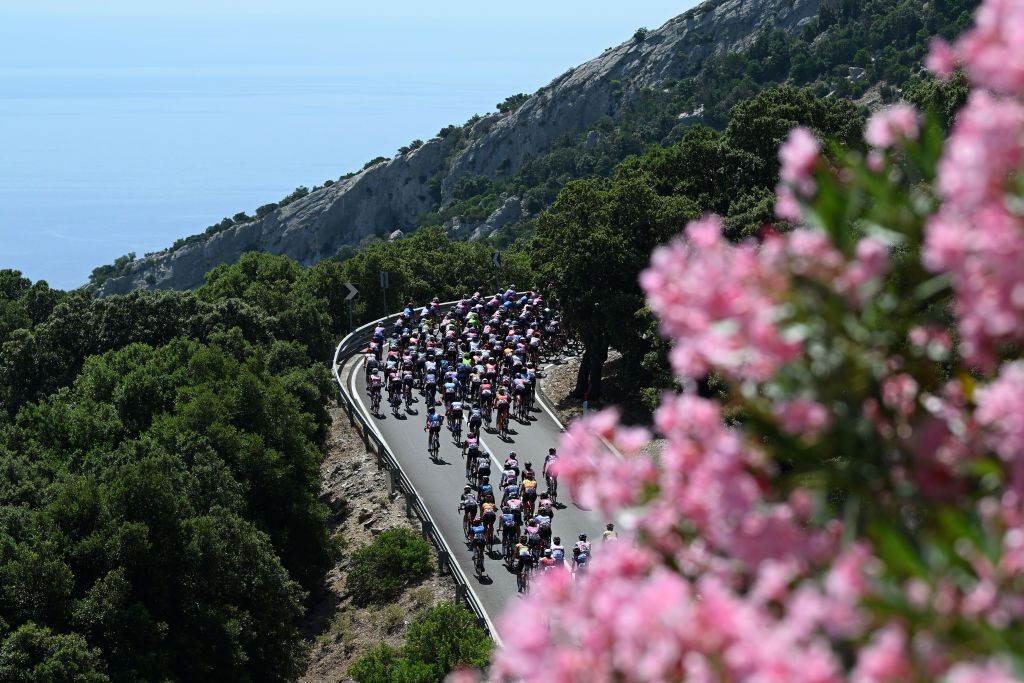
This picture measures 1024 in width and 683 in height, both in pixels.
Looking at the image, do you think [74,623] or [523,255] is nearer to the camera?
[74,623]

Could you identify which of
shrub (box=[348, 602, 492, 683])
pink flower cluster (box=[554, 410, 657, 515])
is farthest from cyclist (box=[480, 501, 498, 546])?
pink flower cluster (box=[554, 410, 657, 515])

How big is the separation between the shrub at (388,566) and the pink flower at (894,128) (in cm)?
2977

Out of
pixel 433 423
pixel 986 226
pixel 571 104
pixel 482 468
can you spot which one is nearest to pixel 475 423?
pixel 433 423

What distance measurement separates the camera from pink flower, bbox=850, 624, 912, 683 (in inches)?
153

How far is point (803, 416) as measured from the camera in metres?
4.73

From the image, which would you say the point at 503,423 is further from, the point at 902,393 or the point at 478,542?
the point at 902,393

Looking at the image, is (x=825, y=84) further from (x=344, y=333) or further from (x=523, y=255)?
(x=344, y=333)

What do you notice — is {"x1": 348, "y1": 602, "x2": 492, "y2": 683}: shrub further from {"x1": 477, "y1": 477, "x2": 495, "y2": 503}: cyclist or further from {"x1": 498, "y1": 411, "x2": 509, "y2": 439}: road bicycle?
{"x1": 498, "y1": 411, "x2": 509, "y2": 439}: road bicycle

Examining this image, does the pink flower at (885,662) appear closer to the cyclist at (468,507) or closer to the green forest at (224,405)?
the green forest at (224,405)

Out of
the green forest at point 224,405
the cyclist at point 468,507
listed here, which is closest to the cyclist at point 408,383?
the green forest at point 224,405

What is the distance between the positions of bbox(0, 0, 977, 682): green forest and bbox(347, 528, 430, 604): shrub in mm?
1789

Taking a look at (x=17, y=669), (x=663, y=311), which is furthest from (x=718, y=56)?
(x=663, y=311)

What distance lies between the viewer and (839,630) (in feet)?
13.7

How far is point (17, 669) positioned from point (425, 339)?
25285 mm
